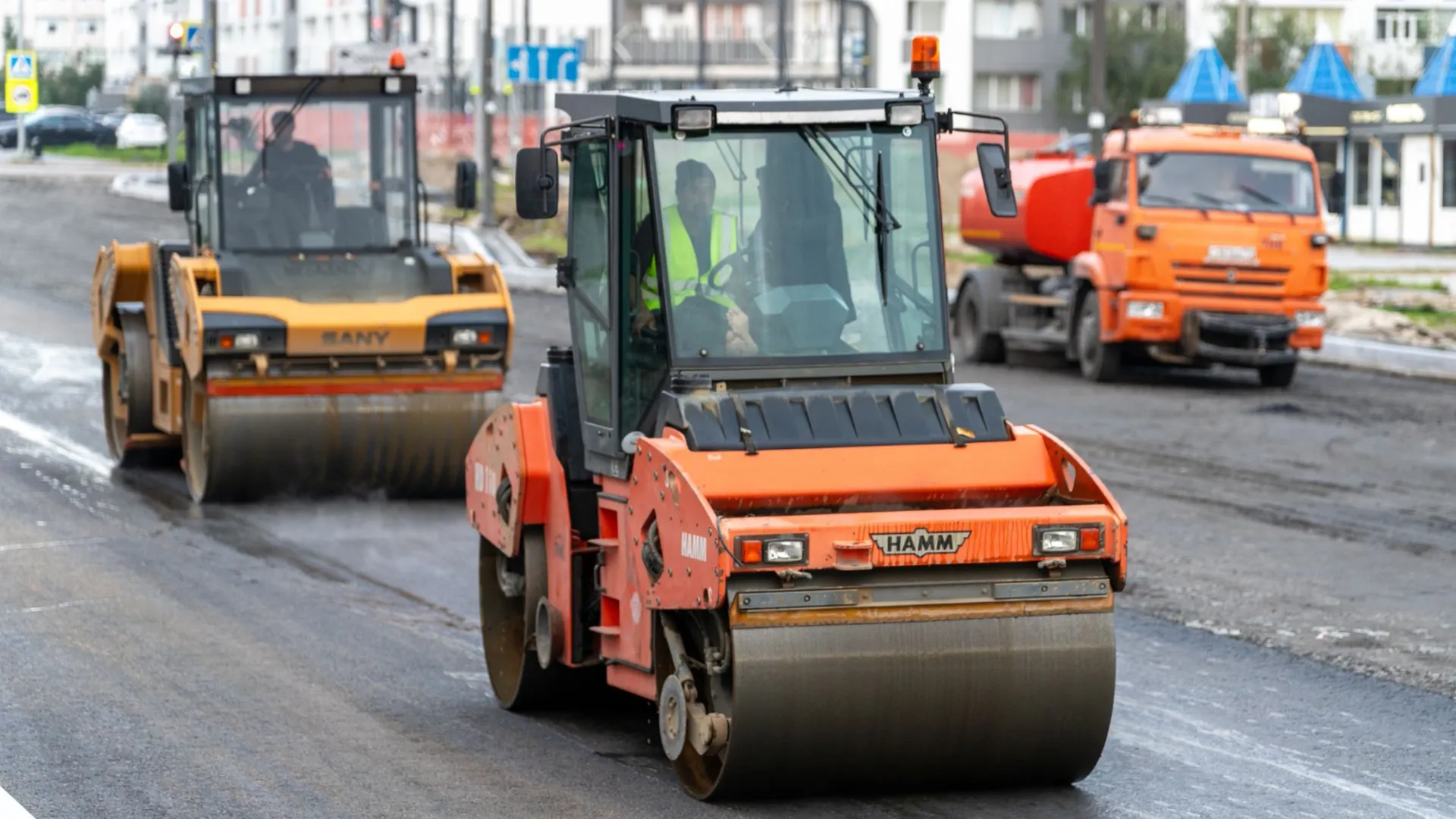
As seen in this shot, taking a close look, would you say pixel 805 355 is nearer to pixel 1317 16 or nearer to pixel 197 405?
pixel 197 405

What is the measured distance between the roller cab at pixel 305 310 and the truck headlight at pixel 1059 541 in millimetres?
7575

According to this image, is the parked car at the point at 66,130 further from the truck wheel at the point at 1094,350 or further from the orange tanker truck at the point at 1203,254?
the orange tanker truck at the point at 1203,254

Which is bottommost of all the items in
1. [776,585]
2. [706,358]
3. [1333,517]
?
[1333,517]

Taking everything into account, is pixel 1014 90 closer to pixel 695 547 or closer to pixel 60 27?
pixel 60 27

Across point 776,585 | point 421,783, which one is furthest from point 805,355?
point 421,783

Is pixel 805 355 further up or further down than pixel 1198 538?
further up

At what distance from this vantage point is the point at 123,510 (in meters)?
13.8

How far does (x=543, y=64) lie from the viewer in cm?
3556

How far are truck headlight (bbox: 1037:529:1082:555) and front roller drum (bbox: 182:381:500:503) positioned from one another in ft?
24.3

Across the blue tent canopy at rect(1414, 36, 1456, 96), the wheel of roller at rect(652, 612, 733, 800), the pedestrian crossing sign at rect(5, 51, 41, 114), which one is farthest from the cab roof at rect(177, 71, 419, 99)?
the pedestrian crossing sign at rect(5, 51, 41, 114)

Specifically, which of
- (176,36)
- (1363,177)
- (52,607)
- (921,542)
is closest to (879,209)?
(921,542)

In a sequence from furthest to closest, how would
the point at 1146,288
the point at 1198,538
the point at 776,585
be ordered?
the point at 1146,288, the point at 1198,538, the point at 776,585

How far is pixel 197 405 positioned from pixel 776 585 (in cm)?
820

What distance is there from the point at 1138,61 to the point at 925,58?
245 feet
